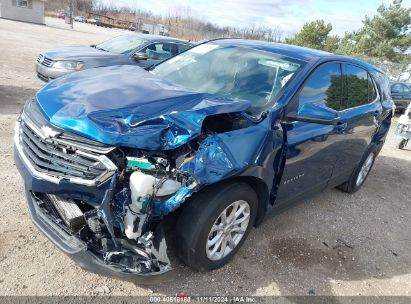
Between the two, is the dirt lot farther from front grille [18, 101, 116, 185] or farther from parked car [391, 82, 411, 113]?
parked car [391, 82, 411, 113]

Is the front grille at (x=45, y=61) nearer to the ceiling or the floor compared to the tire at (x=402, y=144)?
nearer to the ceiling

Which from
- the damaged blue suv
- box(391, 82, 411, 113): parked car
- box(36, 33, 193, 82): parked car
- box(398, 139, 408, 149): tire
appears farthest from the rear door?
box(391, 82, 411, 113): parked car

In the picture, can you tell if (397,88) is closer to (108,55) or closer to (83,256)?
(108,55)

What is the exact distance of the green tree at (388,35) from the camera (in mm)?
27281

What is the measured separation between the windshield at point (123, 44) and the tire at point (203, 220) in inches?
281

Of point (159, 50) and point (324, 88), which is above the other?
point (324, 88)

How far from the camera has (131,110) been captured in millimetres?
2555

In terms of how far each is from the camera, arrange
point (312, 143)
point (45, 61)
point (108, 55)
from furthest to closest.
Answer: point (108, 55)
point (45, 61)
point (312, 143)

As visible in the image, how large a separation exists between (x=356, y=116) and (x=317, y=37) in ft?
101

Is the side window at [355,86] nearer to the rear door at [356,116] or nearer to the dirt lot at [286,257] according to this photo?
the rear door at [356,116]

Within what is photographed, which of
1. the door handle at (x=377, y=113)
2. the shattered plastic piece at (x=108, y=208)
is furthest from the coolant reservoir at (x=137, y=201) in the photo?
the door handle at (x=377, y=113)

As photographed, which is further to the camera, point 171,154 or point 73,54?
point 73,54

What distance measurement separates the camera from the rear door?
4039mm

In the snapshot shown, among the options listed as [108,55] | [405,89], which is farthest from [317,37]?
[108,55]
